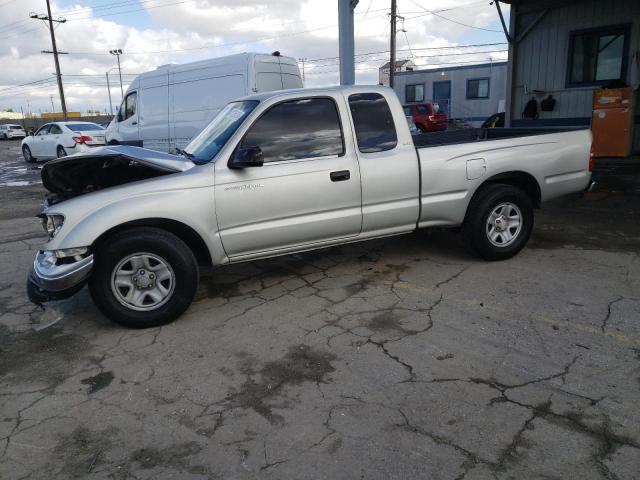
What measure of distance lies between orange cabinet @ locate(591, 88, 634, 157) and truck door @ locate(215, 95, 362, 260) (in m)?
8.85

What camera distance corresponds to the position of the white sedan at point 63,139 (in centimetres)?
1759

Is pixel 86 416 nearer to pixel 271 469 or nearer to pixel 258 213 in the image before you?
pixel 271 469

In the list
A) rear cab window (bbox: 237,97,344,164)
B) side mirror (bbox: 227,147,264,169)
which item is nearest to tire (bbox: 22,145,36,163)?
rear cab window (bbox: 237,97,344,164)

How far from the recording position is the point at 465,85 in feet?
108

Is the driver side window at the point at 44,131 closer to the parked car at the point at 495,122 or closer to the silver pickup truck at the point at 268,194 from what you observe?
the parked car at the point at 495,122

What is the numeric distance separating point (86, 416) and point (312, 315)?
1898 mm

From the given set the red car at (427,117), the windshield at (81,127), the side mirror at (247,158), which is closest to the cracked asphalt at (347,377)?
the side mirror at (247,158)

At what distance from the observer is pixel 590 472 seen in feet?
7.88

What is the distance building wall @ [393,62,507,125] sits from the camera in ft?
104

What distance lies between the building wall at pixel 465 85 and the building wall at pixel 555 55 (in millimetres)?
19825

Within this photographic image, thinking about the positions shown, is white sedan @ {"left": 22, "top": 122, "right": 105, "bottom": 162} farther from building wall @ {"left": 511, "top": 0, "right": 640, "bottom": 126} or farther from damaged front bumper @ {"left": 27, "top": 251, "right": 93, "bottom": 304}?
damaged front bumper @ {"left": 27, "top": 251, "right": 93, "bottom": 304}

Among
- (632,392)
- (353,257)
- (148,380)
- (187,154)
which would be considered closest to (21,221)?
(187,154)

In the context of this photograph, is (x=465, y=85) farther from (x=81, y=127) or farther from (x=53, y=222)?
(x=53, y=222)

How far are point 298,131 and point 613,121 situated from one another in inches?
373
